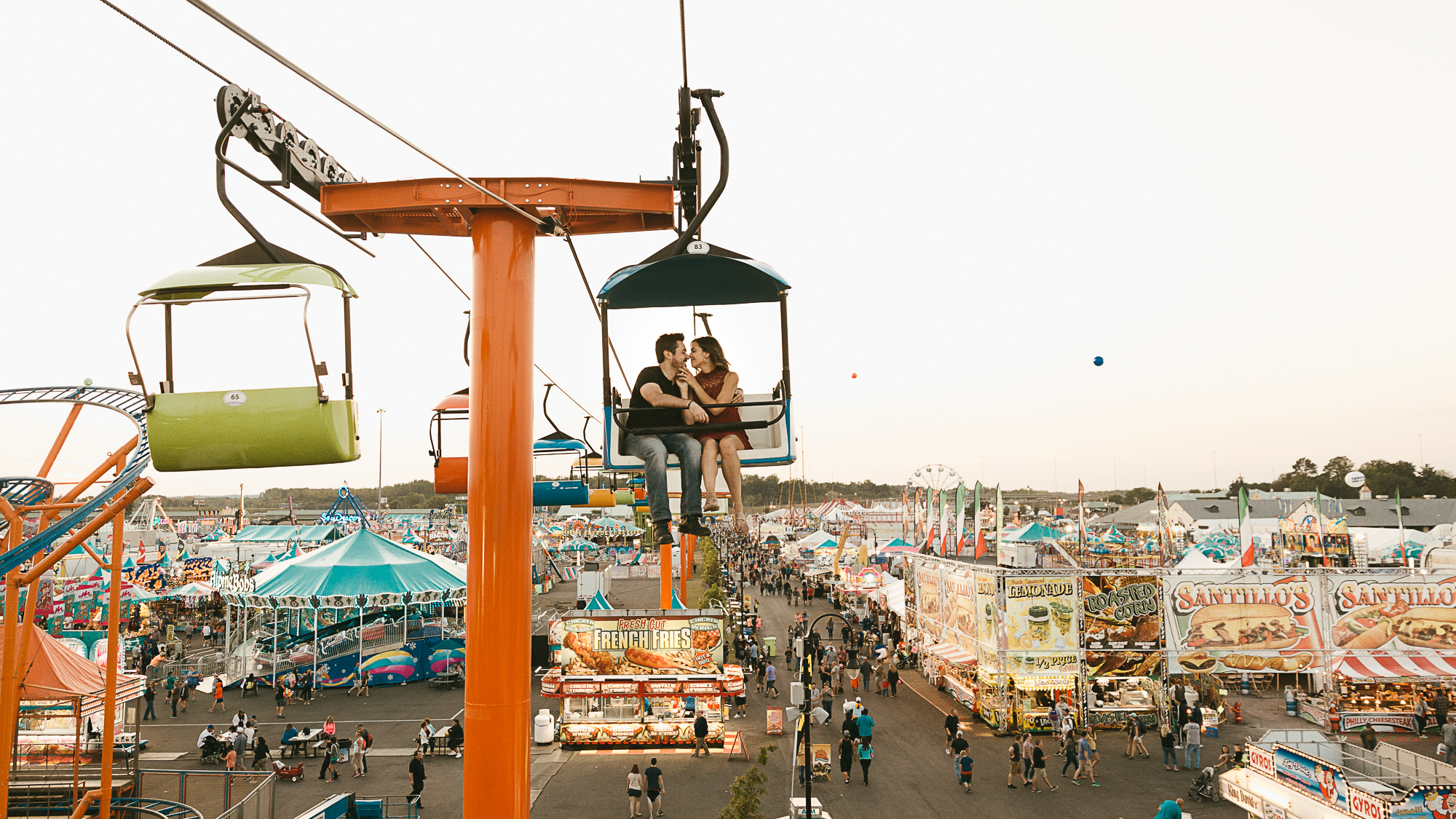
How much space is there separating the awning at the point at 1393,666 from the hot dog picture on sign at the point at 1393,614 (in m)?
0.25

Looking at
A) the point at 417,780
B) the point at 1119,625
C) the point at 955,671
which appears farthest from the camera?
the point at 955,671

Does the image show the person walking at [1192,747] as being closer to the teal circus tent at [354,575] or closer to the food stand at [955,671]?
the food stand at [955,671]

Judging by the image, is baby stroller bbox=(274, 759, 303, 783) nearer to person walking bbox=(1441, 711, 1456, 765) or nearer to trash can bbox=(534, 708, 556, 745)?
trash can bbox=(534, 708, 556, 745)

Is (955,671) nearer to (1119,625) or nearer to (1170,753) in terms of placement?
(1119,625)

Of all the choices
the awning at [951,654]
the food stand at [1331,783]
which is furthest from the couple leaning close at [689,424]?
the awning at [951,654]

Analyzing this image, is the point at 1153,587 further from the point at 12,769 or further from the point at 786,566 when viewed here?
the point at 786,566

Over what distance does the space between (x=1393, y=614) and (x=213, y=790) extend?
28230mm

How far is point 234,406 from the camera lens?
148 inches

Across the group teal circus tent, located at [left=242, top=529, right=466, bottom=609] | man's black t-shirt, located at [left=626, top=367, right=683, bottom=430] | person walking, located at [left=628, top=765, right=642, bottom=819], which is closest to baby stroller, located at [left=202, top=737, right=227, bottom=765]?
teal circus tent, located at [left=242, top=529, right=466, bottom=609]

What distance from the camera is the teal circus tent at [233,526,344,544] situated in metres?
45.7

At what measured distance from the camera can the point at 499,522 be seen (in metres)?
4.89

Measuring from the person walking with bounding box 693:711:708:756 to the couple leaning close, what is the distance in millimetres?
15782

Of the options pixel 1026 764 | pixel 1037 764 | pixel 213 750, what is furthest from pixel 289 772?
pixel 1037 764

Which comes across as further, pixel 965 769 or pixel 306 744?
pixel 306 744
